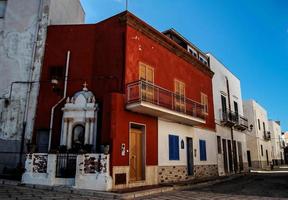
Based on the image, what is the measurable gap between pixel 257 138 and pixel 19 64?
28.2 meters

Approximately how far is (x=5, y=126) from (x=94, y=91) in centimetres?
505

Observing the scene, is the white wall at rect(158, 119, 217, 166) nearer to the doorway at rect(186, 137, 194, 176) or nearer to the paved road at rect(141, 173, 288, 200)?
the doorway at rect(186, 137, 194, 176)

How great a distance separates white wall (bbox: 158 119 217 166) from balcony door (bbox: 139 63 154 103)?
1987 millimetres

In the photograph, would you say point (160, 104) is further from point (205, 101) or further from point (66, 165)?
point (205, 101)

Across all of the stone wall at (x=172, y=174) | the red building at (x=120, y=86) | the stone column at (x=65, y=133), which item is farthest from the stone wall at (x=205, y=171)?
the stone column at (x=65, y=133)

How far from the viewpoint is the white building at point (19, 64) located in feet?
44.5

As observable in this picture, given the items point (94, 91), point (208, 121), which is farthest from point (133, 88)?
point (208, 121)

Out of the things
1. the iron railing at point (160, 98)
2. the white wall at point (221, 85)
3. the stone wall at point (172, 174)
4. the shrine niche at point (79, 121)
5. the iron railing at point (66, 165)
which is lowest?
the stone wall at point (172, 174)

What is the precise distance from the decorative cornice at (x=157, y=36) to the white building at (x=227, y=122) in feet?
12.1

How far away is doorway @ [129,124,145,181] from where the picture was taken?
12.6m

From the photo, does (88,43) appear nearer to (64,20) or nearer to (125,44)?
(125,44)

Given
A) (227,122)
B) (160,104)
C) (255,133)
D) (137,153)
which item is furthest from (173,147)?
(255,133)

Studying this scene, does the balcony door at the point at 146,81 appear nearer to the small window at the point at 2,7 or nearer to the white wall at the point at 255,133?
the small window at the point at 2,7

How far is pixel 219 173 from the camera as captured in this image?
2028cm
